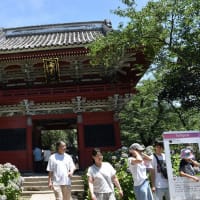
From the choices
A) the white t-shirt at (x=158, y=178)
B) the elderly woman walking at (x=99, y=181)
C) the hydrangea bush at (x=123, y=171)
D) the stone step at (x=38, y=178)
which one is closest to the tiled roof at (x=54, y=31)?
the stone step at (x=38, y=178)

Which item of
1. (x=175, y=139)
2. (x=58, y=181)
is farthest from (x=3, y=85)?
(x=175, y=139)

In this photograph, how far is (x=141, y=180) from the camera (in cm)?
Result: 697

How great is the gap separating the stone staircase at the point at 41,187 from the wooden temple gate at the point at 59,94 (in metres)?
1.74

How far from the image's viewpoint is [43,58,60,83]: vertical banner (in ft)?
53.9

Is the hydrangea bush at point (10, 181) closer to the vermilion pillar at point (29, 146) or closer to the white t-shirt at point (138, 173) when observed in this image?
the white t-shirt at point (138, 173)

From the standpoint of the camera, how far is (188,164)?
715 cm

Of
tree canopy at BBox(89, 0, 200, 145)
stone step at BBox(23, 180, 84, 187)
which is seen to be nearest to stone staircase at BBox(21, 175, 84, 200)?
stone step at BBox(23, 180, 84, 187)

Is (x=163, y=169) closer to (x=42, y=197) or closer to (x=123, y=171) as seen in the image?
(x=123, y=171)

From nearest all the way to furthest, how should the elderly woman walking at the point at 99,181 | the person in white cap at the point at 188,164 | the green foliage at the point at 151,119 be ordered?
the elderly woman walking at the point at 99,181 < the person in white cap at the point at 188,164 < the green foliage at the point at 151,119

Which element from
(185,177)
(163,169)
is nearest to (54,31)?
(163,169)

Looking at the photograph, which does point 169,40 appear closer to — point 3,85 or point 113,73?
point 113,73

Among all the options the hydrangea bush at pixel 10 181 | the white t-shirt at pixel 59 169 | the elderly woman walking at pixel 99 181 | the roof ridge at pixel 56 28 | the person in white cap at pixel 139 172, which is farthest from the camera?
the roof ridge at pixel 56 28

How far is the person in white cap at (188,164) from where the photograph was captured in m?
7.04

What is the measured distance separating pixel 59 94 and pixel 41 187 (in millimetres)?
4312
